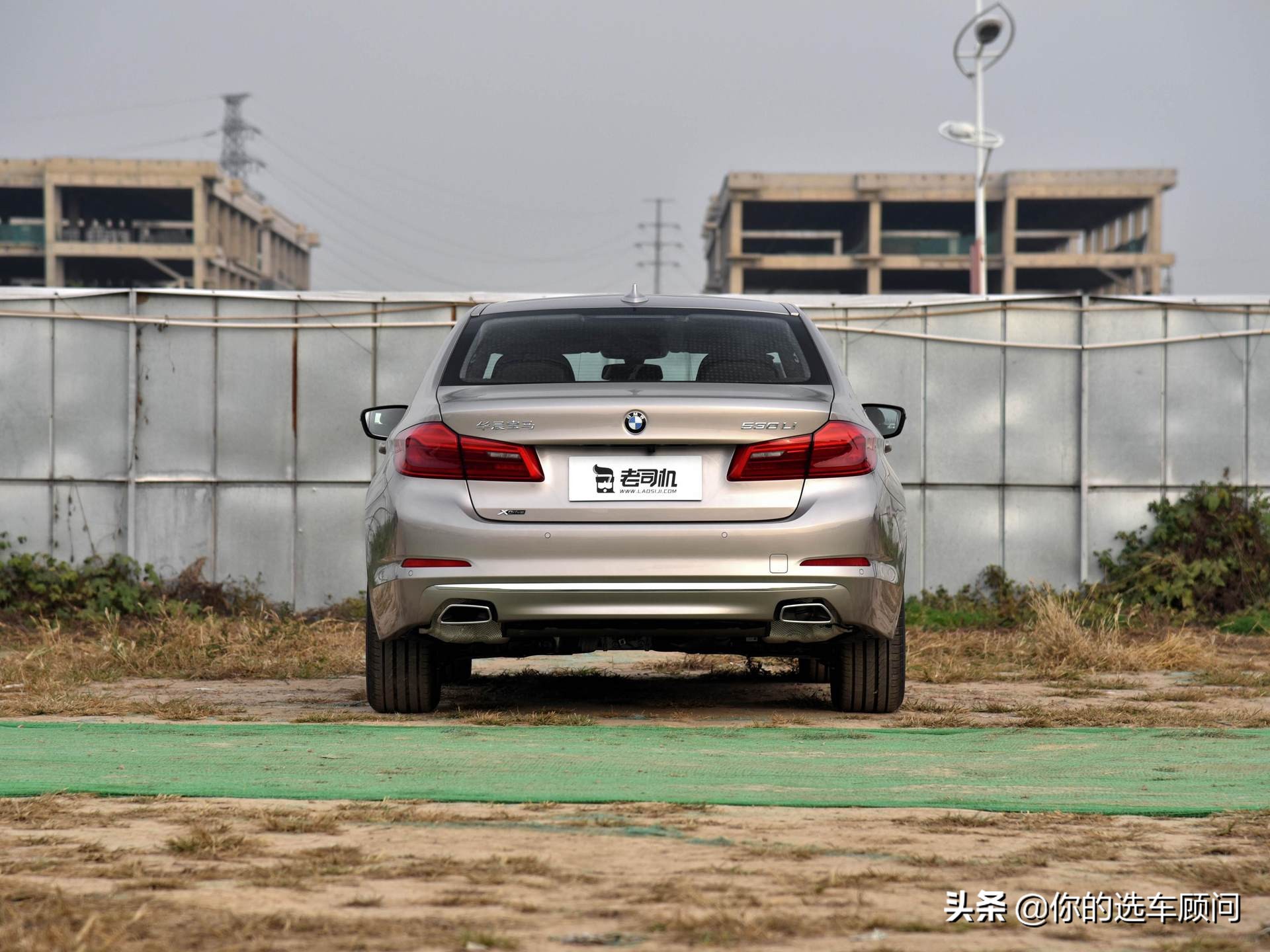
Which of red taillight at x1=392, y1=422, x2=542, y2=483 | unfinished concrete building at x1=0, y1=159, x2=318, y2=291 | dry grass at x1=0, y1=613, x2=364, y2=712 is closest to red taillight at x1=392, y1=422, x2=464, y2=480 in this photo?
red taillight at x1=392, y1=422, x2=542, y2=483

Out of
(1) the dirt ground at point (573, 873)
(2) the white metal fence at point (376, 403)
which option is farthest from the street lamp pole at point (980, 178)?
(1) the dirt ground at point (573, 873)

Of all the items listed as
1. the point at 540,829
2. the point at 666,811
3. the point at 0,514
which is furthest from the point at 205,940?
the point at 0,514

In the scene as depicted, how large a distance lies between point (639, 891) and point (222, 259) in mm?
80054

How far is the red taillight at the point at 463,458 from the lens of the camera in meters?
5.52

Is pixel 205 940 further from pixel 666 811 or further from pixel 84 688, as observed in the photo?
pixel 84 688

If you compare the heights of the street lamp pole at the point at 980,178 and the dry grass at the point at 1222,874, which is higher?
the street lamp pole at the point at 980,178

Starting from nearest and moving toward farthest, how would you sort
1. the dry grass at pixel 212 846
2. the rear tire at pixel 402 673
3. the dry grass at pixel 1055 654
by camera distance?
1. the dry grass at pixel 212 846
2. the rear tire at pixel 402 673
3. the dry grass at pixel 1055 654

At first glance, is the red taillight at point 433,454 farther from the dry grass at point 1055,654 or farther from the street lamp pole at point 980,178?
the street lamp pole at point 980,178

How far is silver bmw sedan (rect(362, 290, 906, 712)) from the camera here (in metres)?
5.47

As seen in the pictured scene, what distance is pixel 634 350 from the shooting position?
245 inches

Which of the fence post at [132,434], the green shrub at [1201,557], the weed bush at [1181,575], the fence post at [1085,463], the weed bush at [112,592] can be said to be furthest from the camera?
the fence post at [1085,463]

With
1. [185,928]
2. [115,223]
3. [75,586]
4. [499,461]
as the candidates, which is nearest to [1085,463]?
[75,586]

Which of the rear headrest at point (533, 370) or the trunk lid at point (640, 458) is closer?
the trunk lid at point (640, 458)

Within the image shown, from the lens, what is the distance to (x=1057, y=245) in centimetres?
8212
